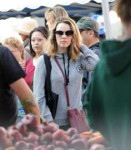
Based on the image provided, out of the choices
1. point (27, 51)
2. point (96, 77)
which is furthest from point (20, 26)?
point (96, 77)

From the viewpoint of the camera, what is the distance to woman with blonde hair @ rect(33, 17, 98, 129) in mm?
3428

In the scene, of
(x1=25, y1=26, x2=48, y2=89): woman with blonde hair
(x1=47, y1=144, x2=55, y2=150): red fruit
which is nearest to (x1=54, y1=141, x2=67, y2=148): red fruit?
(x1=47, y1=144, x2=55, y2=150): red fruit

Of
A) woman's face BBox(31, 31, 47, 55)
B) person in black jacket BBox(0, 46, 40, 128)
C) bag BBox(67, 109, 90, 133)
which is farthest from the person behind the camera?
woman's face BBox(31, 31, 47, 55)

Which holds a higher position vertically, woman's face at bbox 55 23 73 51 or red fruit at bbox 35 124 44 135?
woman's face at bbox 55 23 73 51

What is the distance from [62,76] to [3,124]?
1.19 m

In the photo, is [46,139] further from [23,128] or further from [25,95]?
[25,95]

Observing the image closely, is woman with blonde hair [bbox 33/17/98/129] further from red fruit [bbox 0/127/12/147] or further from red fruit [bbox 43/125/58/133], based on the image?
red fruit [bbox 0/127/12/147]

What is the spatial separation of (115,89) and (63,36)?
2157 millimetres

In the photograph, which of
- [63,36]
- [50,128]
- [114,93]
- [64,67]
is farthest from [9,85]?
[63,36]

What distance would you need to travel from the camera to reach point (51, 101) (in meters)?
3.44

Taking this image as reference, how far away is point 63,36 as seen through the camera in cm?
364

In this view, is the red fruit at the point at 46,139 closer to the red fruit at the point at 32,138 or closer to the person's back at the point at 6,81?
the red fruit at the point at 32,138

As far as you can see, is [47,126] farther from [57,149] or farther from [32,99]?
[32,99]

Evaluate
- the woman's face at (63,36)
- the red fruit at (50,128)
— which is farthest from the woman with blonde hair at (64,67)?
the red fruit at (50,128)
